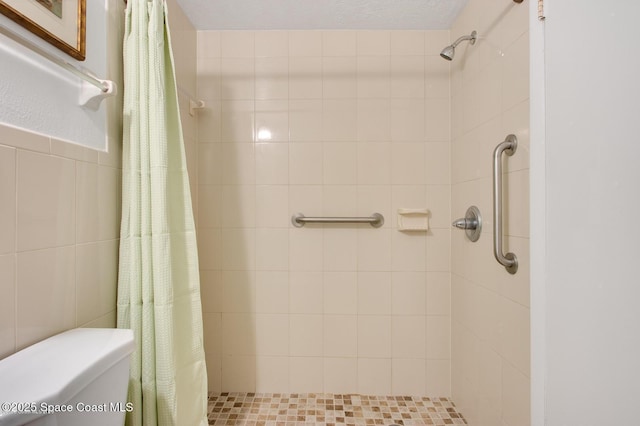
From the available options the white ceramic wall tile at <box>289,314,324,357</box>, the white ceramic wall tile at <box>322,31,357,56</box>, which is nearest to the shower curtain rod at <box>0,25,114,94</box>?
the white ceramic wall tile at <box>322,31,357,56</box>

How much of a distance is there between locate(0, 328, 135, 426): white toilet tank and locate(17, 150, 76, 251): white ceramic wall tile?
10.0 inches

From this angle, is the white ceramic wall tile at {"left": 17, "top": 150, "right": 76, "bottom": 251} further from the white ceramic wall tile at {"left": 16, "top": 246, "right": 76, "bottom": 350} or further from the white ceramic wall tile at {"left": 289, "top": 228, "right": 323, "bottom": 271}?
the white ceramic wall tile at {"left": 289, "top": 228, "right": 323, "bottom": 271}

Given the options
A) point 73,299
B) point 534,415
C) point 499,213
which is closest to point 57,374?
point 73,299

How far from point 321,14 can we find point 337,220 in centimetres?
106

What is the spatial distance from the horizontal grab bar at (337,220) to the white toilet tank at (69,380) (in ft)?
3.15

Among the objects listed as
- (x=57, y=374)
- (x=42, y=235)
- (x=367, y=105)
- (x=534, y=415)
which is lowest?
(x=534, y=415)

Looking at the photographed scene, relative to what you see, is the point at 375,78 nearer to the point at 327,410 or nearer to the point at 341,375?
the point at 341,375

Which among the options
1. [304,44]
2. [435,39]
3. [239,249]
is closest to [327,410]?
[239,249]

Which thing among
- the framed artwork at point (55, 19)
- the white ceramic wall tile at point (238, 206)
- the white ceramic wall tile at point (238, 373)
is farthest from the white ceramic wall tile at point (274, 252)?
the framed artwork at point (55, 19)

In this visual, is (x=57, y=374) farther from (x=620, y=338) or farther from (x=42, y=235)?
(x=620, y=338)

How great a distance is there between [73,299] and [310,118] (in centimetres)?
129

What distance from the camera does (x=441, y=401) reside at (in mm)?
1615

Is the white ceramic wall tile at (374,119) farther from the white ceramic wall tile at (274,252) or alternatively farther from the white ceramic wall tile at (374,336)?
the white ceramic wall tile at (374,336)

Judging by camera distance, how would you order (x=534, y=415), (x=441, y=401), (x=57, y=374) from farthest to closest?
(x=441, y=401), (x=534, y=415), (x=57, y=374)
